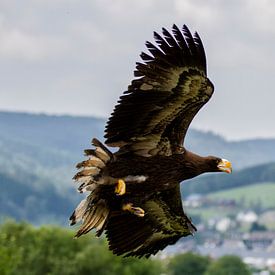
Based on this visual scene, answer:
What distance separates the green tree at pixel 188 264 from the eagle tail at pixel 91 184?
76.5 metres

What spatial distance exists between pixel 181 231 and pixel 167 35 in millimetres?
3256

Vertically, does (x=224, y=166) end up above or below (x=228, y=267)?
below

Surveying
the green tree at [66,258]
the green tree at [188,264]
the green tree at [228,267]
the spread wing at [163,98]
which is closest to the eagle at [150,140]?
the spread wing at [163,98]

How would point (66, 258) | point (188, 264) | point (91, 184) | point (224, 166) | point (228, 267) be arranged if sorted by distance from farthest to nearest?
1. point (228, 267)
2. point (188, 264)
3. point (66, 258)
4. point (224, 166)
5. point (91, 184)

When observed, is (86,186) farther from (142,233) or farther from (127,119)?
(142,233)

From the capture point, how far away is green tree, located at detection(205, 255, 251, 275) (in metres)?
94.0

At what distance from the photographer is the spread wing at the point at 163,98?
13898 mm

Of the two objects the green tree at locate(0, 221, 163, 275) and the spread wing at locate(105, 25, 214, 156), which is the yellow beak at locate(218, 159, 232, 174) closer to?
the spread wing at locate(105, 25, 214, 156)

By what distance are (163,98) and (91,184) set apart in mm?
1337

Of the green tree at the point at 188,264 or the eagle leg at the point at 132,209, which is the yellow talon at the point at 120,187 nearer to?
the eagle leg at the point at 132,209

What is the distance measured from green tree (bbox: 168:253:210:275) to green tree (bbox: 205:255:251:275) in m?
0.64

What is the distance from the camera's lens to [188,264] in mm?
95250

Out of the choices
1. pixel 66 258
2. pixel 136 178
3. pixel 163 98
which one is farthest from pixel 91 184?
pixel 66 258

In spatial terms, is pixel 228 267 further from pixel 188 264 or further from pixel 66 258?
pixel 66 258
